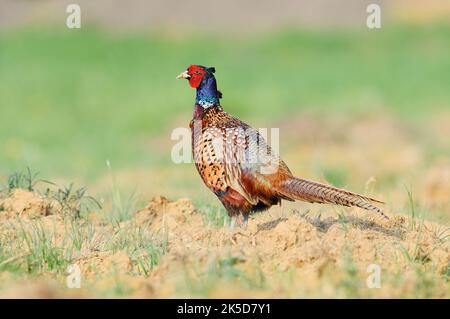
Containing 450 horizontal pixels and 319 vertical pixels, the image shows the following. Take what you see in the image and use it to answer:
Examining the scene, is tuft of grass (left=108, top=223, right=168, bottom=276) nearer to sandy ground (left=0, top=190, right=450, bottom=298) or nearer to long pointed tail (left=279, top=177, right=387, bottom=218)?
sandy ground (left=0, top=190, right=450, bottom=298)

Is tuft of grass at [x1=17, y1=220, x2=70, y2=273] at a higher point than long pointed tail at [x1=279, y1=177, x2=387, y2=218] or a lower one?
lower

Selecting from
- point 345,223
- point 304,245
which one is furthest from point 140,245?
point 345,223

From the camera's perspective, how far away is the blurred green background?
14.2m

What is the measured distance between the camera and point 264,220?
6.57 meters

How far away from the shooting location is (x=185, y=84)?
20812 mm

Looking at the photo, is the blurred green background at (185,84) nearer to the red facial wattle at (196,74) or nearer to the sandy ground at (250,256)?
the sandy ground at (250,256)

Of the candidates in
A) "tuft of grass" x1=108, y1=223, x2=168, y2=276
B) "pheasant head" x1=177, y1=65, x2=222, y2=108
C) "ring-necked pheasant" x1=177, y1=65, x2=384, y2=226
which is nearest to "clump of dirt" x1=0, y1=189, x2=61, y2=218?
"tuft of grass" x1=108, y1=223, x2=168, y2=276

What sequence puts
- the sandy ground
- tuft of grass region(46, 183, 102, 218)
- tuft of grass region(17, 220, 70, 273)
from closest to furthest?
the sandy ground → tuft of grass region(17, 220, 70, 273) → tuft of grass region(46, 183, 102, 218)

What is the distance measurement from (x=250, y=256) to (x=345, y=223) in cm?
98

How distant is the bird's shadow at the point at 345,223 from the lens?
6207 millimetres

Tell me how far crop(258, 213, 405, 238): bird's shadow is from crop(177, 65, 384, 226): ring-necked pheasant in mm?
128

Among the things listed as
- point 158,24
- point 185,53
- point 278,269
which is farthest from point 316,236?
point 158,24

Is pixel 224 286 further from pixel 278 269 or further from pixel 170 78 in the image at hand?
pixel 170 78

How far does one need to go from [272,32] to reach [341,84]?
7199 millimetres
